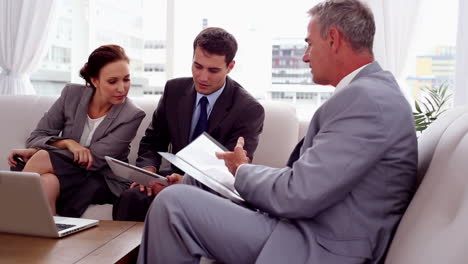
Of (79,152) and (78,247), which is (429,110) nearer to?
(79,152)

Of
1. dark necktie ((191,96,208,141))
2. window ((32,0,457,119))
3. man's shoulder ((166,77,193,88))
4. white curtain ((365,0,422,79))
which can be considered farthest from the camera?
window ((32,0,457,119))

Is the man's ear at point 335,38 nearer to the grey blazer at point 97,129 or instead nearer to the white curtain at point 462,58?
the grey blazer at point 97,129

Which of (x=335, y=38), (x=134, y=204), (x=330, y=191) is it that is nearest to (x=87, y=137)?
(x=134, y=204)

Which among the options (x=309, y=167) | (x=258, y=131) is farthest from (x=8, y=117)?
(x=309, y=167)

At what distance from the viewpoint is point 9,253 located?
1.68 meters

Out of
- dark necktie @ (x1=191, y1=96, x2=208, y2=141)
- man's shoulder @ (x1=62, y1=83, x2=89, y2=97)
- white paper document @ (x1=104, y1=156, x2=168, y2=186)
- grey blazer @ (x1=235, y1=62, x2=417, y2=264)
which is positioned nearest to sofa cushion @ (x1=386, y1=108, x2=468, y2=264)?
grey blazer @ (x1=235, y1=62, x2=417, y2=264)

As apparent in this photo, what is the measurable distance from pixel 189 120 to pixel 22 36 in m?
2.42

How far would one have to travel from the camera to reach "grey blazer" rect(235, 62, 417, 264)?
146 centimetres

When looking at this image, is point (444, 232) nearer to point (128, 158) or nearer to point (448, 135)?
point (448, 135)

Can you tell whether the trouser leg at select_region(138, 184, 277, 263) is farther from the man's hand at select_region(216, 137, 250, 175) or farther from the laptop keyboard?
the laptop keyboard

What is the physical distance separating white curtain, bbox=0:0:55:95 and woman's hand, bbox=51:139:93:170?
6.28 feet

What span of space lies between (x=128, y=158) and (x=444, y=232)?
84.0 inches

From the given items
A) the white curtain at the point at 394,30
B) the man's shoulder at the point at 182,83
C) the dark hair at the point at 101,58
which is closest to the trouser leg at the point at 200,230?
the man's shoulder at the point at 182,83

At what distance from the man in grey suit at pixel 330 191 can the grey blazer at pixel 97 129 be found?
1231 millimetres
